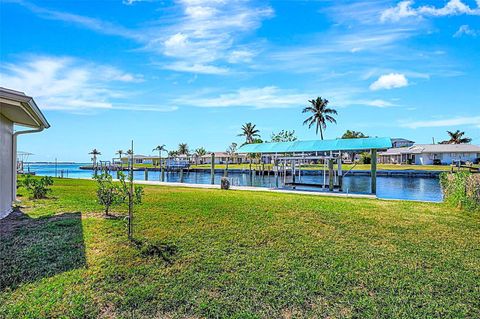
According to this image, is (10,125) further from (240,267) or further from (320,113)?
(320,113)

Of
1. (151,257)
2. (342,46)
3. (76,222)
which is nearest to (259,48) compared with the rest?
(342,46)

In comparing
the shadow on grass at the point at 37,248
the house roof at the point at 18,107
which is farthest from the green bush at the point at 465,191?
the house roof at the point at 18,107

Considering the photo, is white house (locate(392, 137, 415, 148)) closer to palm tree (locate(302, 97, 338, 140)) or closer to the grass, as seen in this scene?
palm tree (locate(302, 97, 338, 140))

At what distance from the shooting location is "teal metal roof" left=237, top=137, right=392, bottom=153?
17.8 metres

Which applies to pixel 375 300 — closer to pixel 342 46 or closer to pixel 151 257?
pixel 151 257

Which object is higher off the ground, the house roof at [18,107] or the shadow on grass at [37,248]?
the house roof at [18,107]

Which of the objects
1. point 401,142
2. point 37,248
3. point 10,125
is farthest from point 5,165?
point 401,142

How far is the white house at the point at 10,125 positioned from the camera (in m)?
6.07

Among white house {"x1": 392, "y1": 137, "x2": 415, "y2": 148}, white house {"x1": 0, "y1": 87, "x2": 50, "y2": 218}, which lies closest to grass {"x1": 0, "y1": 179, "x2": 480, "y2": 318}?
white house {"x1": 0, "y1": 87, "x2": 50, "y2": 218}

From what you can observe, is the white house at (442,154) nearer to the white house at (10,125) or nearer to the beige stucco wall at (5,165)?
the white house at (10,125)

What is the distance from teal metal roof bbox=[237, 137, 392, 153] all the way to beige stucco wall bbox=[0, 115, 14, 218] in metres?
15.4

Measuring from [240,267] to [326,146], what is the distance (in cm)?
1598

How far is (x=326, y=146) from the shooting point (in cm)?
2006

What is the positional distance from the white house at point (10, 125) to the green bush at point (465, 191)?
12.0 m
